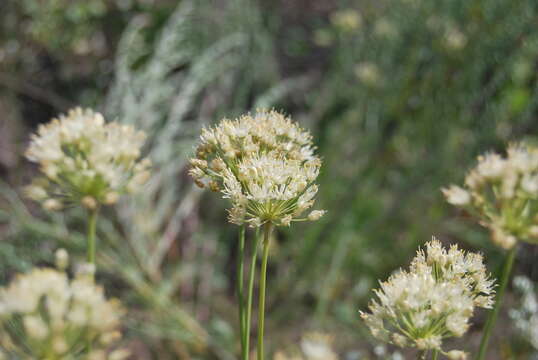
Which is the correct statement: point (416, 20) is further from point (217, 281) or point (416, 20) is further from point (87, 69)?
point (87, 69)

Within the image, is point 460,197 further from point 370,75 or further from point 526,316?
point 370,75

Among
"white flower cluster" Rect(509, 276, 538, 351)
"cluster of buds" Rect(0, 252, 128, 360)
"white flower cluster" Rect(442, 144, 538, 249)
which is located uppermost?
"white flower cluster" Rect(509, 276, 538, 351)

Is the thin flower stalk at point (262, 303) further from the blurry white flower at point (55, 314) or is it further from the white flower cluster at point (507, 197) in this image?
the white flower cluster at point (507, 197)

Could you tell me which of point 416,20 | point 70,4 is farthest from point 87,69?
point 416,20

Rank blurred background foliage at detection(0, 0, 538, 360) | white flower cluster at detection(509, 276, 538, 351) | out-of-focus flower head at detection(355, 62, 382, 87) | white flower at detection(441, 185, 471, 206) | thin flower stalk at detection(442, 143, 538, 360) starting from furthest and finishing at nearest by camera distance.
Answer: out-of-focus flower head at detection(355, 62, 382, 87)
blurred background foliage at detection(0, 0, 538, 360)
white flower cluster at detection(509, 276, 538, 351)
white flower at detection(441, 185, 471, 206)
thin flower stalk at detection(442, 143, 538, 360)

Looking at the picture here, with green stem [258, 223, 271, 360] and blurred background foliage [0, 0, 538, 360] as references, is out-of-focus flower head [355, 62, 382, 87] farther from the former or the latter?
green stem [258, 223, 271, 360]

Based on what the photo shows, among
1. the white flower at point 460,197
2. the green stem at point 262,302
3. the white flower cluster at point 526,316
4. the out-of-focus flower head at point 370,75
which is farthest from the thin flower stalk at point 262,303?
the out-of-focus flower head at point 370,75

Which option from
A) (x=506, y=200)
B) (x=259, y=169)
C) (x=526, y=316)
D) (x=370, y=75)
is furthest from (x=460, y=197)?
(x=370, y=75)

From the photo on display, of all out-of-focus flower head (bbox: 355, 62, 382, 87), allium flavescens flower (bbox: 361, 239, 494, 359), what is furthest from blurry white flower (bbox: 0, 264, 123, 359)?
out-of-focus flower head (bbox: 355, 62, 382, 87)
